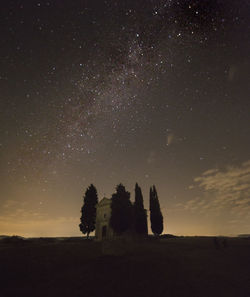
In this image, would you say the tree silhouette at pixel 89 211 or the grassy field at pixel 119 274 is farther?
the tree silhouette at pixel 89 211

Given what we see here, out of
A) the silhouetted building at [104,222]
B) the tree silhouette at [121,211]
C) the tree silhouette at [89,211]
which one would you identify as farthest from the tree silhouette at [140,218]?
the tree silhouette at [89,211]

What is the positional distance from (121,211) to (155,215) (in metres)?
6.92

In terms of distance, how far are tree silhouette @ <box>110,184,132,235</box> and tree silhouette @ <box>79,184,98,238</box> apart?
478 cm

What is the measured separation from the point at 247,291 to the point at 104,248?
404 inches

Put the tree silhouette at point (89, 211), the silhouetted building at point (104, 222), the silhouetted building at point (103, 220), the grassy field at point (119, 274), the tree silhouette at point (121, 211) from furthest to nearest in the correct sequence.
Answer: the tree silhouette at point (89, 211) → the silhouetted building at point (103, 220) → the silhouetted building at point (104, 222) → the tree silhouette at point (121, 211) → the grassy field at point (119, 274)

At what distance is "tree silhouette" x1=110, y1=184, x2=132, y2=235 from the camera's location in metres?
32.8

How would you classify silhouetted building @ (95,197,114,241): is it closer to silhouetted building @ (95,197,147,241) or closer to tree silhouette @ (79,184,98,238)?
silhouetted building @ (95,197,147,241)

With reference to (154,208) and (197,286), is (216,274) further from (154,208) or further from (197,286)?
(154,208)

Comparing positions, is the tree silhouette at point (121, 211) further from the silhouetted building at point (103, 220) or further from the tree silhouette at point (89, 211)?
the tree silhouette at point (89, 211)

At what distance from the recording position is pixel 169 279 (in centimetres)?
1134

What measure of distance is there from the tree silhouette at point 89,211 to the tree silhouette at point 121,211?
4.78m

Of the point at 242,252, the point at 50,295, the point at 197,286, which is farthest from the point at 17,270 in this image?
the point at 242,252

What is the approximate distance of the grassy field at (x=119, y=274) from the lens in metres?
9.69

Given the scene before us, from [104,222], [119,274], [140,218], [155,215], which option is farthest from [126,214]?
[119,274]
